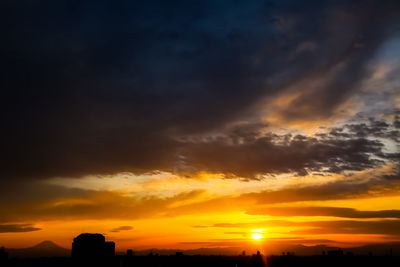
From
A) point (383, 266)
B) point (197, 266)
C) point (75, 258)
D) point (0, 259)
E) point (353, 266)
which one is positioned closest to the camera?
point (75, 258)

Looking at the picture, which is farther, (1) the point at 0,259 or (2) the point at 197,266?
(2) the point at 197,266

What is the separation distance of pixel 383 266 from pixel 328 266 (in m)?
15.9

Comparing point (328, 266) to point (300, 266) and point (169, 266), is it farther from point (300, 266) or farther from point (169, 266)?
point (169, 266)

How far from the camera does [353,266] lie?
10562 centimetres

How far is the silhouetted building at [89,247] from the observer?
36438mm

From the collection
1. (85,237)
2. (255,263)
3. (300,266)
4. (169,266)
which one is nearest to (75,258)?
(85,237)

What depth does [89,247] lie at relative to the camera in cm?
3662

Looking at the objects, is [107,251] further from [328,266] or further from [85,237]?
[328,266]

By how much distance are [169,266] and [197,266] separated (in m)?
11.2

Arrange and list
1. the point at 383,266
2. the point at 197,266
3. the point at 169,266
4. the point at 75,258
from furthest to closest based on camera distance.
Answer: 1. the point at 383,266
2. the point at 197,266
3. the point at 169,266
4. the point at 75,258

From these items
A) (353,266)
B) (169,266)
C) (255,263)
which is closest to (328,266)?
(353,266)

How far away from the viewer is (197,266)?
90.8 meters

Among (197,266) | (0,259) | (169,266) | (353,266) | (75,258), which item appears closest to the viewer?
(75,258)

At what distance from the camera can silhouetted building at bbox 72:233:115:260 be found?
120ft
